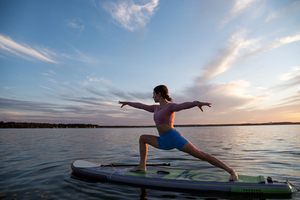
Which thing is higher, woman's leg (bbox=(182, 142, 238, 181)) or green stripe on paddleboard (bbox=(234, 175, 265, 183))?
woman's leg (bbox=(182, 142, 238, 181))

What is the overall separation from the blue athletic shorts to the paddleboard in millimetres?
836

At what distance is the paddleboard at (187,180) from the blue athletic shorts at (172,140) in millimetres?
836

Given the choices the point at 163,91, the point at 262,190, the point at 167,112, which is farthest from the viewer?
the point at 163,91

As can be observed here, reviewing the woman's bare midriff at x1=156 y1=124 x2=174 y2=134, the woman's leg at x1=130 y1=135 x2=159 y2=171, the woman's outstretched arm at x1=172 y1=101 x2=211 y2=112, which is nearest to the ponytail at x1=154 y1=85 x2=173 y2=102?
the woman's outstretched arm at x1=172 y1=101 x2=211 y2=112

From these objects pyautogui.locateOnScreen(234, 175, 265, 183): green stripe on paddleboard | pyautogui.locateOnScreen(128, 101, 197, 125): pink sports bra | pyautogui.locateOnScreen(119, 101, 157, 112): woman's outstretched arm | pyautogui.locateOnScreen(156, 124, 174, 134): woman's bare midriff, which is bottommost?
pyautogui.locateOnScreen(234, 175, 265, 183): green stripe on paddleboard

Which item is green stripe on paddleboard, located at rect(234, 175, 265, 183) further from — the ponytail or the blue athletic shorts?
the ponytail

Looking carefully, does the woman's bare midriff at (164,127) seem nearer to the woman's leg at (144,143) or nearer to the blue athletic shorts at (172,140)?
the blue athletic shorts at (172,140)

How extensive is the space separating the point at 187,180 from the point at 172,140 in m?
1.01

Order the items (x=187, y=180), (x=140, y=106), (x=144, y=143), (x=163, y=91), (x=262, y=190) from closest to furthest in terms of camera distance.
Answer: (x=262, y=190) → (x=187, y=180) → (x=163, y=91) → (x=144, y=143) → (x=140, y=106)

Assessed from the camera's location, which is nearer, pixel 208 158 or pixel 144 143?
pixel 208 158

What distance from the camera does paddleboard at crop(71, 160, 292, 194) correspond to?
12.8 feet

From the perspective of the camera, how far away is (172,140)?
447cm

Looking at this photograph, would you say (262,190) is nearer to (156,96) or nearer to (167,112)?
(167,112)

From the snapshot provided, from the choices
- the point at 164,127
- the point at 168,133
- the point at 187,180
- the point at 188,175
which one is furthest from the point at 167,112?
the point at 188,175
